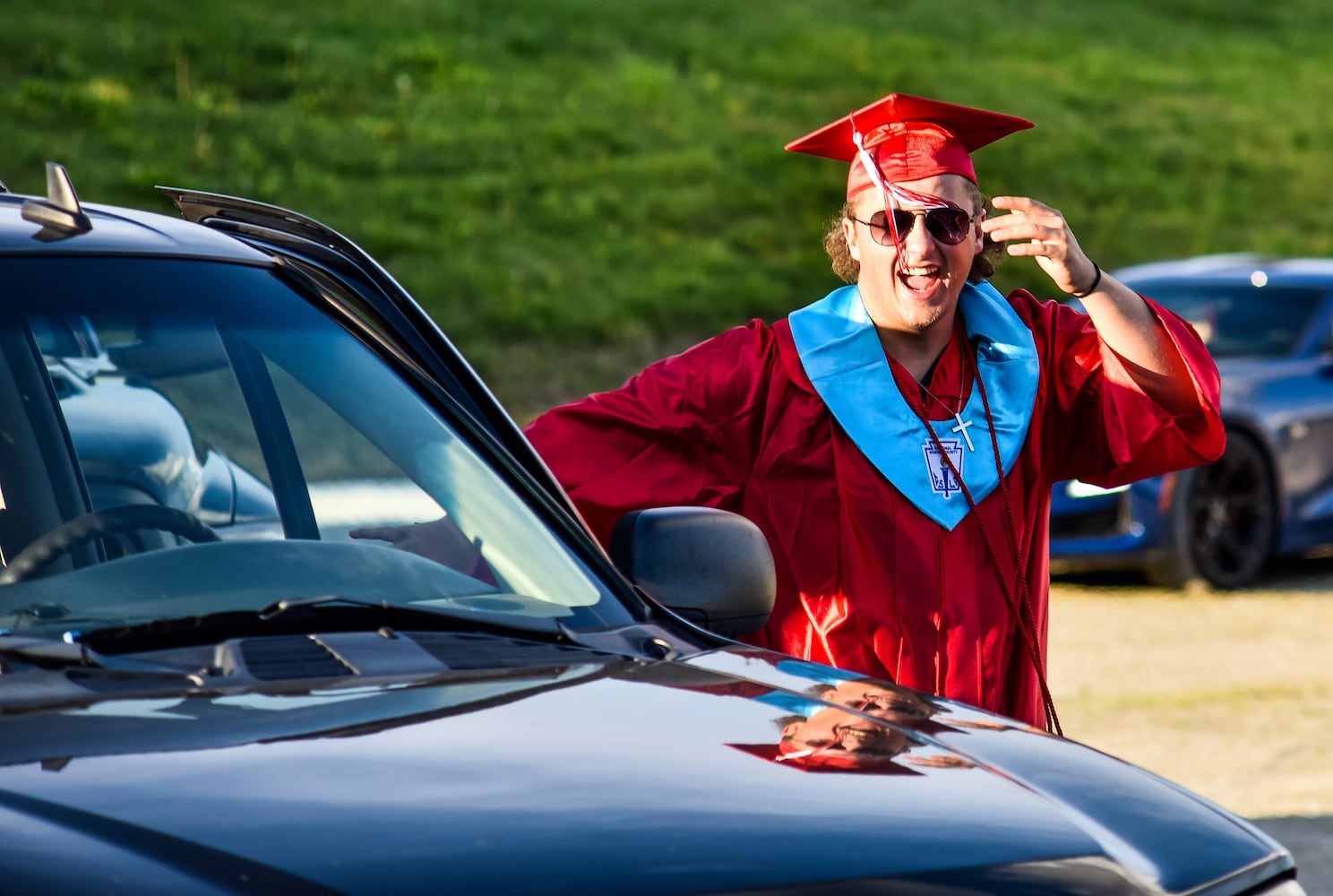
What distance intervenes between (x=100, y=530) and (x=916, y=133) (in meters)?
1.91

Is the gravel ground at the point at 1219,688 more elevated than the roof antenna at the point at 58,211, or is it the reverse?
the roof antenna at the point at 58,211

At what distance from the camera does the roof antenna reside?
2.90 meters

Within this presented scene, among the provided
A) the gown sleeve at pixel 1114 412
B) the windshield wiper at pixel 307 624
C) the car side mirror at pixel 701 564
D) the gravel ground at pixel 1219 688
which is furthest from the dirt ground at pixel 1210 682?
the windshield wiper at pixel 307 624

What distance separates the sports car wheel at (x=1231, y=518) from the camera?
10781mm

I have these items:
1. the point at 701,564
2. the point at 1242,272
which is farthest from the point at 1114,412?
the point at 1242,272

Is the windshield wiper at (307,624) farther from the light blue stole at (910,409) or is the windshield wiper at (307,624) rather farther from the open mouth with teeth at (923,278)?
the open mouth with teeth at (923,278)

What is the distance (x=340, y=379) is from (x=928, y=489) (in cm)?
127

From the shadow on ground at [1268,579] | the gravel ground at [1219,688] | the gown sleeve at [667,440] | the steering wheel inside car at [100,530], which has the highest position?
the gown sleeve at [667,440]

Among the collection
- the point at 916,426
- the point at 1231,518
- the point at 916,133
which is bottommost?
the point at 1231,518

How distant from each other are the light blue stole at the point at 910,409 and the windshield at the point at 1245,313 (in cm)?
762

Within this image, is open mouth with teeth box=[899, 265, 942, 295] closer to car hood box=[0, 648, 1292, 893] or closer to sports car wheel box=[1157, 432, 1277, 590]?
car hood box=[0, 648, 1292, 893]

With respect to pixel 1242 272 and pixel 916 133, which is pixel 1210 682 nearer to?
pixel 1242 272

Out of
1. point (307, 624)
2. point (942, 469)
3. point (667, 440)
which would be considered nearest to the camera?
point (307, 624)

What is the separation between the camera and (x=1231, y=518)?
36.1 feet
